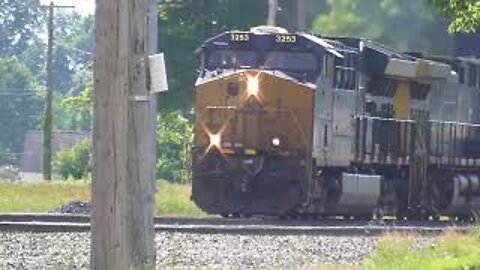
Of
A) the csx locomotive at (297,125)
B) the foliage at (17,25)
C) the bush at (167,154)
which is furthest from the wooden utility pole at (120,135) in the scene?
the foliage at (17,25)

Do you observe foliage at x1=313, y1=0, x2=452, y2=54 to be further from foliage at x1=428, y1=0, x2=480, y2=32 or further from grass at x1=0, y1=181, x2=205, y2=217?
foliage at x1=428, y1=0, x2=480, y2=32

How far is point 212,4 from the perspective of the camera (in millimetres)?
47156

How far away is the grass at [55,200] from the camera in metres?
30.1

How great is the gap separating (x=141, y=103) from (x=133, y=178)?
1.79 feet

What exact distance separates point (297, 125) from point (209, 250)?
29.2 feet

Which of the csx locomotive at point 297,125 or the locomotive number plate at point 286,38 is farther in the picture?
the locomotive number plate at point 286,38

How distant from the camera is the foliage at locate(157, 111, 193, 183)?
69.1m

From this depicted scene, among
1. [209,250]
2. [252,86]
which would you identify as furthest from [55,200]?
[209,250]

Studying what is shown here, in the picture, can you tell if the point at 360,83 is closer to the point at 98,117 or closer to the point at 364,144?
the point at 364,144

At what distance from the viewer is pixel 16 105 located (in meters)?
125

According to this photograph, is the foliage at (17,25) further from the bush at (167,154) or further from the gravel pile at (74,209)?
the gravel pile at (74,209)

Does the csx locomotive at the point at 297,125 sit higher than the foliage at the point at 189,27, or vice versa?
the foliage at the point at 189,27

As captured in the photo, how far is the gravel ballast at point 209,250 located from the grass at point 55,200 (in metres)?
8.12

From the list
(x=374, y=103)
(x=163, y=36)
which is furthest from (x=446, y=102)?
(x=163, y=36)
